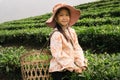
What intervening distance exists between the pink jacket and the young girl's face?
0.66ft

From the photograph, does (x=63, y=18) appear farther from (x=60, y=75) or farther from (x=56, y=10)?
(x=60, y=75)

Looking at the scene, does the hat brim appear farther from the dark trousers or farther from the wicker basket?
the dark trousers

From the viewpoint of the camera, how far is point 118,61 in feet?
21.0

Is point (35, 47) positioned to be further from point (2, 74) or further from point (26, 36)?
point (2, 74)

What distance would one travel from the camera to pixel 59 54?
5.89 m

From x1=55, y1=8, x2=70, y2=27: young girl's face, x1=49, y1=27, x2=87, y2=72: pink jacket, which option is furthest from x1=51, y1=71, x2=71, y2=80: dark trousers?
x1=55, y1=8, x2=70, y2=27: young girl's face

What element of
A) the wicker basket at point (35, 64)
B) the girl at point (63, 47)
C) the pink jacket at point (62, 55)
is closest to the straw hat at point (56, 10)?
the girl at point (63, 47)

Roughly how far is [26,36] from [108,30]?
5055 mm

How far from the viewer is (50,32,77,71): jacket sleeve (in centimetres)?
587

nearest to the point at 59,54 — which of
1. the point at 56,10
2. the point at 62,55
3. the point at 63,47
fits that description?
the point at 62,55

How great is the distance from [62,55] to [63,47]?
195mm

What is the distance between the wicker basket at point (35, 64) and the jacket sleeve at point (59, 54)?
0.31 meters

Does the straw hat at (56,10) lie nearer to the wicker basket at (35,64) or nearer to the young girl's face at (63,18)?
the young girl's face at (63,18)

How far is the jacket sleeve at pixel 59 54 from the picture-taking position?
587 centimetres
